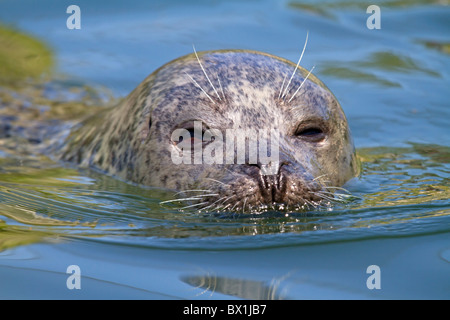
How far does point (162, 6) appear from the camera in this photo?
11.4 metres

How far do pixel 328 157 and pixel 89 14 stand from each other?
6726mm

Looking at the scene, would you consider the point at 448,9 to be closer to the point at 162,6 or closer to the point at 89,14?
the point at 162,6

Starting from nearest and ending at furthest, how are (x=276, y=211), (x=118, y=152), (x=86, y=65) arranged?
(x=276, y=211) < (x=118, y=152) < (x=86, y=65)

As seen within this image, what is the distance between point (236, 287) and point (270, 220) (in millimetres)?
1019

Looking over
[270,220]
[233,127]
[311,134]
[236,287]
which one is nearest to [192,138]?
[233,127]

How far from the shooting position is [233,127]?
5145 mm

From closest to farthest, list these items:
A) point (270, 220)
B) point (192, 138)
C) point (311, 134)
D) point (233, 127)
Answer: point (270, 220) < point (233, 127) < point (192, 138) < point (311, 134)

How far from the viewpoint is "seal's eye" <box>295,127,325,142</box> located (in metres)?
5.28

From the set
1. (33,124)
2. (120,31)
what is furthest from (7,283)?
(120,31)

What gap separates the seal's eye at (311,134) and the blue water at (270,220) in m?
0.41

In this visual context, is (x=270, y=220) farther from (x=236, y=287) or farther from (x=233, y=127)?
(x=236, y=287)

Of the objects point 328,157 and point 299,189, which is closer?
point 299,189

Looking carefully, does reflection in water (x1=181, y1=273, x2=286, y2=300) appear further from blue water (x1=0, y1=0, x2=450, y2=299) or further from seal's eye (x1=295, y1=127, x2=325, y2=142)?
seal's eye (x1=295, y1=127, x2=325, y2=142)

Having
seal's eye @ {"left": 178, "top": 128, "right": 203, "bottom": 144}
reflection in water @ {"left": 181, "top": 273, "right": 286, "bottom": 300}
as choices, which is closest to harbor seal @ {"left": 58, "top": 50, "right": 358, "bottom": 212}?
seal's eye @ {"left": 178, "top": 128, "right": 203, "bottom": 144}
